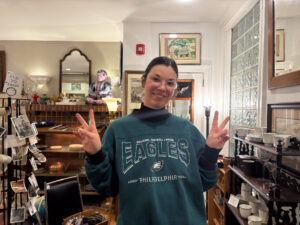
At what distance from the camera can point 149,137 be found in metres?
0.93

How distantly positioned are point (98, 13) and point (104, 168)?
2.45m

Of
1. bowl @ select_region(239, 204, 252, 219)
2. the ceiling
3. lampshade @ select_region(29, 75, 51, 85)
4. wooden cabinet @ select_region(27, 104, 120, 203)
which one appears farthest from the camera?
lampshade @ select_region(29, 75, 51, 85)

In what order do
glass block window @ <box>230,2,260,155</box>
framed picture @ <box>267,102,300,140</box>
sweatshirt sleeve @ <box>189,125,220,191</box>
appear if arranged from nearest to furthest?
sweatshirt sleeve @ <box>189,125,220,191</box>, framed picture @ <box>267,102,300,140</box>, glass block window @ <box>230,2,260,155</box>

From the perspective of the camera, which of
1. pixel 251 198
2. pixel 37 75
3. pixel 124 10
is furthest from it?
pixel 37 75

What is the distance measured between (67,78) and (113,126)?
141 inches

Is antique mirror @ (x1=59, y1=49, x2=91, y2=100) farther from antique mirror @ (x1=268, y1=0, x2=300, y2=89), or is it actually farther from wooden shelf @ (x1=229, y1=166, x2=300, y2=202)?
wooden shelf @ (x1=229, y1=166, x2=300, y2=202)

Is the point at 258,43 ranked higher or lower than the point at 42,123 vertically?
higher

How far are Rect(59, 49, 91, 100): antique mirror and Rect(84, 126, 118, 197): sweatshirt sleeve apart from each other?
3.45m

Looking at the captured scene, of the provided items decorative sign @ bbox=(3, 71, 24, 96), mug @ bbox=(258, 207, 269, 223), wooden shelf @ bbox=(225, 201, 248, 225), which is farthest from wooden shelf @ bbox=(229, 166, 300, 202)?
decorative sign @ bbox=(3, 71, 24, 96)

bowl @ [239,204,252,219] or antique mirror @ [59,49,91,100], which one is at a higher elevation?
antique mirror @ [59,49,91,100]

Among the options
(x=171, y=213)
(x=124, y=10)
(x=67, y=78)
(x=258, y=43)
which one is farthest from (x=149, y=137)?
(x=67, y=78)

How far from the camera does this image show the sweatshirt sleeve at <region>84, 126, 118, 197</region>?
0.86 meters

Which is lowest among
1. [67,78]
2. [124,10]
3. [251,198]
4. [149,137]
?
[251,198]

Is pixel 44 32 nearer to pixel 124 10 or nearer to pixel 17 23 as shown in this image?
pixel 17 23
